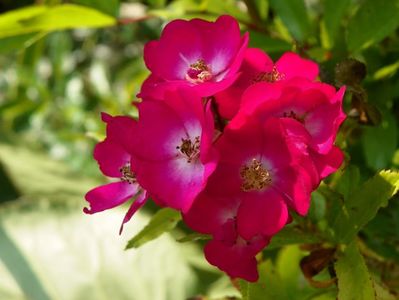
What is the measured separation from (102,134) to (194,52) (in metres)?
0.17

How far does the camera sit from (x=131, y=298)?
1038mm

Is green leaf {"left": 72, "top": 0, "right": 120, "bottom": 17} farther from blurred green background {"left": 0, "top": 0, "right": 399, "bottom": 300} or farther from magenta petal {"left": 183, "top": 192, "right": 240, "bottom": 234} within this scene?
magenta petal {"left": 183, "top": 192, "right": 240, "bottom": 234}

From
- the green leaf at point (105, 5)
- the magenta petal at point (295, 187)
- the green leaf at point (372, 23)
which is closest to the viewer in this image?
the magenta petal at point (295, 187)

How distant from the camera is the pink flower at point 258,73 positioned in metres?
0.57

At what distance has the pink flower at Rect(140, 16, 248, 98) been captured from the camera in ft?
2.01

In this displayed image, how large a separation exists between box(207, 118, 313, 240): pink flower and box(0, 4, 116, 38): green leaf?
40cm

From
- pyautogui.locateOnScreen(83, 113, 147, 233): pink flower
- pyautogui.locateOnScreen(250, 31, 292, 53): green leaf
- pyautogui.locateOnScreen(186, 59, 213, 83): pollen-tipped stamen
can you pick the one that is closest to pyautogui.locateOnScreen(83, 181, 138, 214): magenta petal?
pyautogui.locateOnScreen(83, 113, 147, 233): pink flower

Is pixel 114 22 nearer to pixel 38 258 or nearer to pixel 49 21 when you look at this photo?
pixel 49 21

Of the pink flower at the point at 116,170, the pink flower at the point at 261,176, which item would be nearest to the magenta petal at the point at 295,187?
the pink flower at the point at 261,176

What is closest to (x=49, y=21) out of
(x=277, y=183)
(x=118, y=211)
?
(x=118, y=211)

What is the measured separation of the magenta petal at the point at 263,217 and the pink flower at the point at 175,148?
0.04 m

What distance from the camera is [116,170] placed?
0.64m

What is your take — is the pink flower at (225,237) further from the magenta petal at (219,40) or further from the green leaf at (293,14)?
the green leaf at (293,14)

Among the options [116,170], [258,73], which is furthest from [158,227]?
[258,73]
